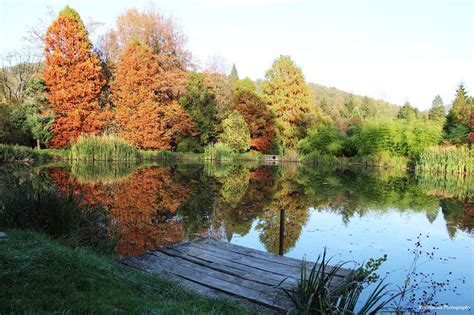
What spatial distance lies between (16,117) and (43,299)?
1857 centimetres

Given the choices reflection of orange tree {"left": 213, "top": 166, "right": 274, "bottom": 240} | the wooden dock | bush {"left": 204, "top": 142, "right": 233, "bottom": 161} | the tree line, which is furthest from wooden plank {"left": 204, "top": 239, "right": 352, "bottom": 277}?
bush {"left": 204, "top": 142, "right": 233, "bottom": 161}

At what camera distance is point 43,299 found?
83.9 inches

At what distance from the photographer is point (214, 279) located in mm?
3477

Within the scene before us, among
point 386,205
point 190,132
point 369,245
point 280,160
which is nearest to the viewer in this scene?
point 369,245

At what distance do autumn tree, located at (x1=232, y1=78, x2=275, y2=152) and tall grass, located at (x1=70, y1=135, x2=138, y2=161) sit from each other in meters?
9.61

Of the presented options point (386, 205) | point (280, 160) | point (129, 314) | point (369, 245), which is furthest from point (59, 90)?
point (129, 314)

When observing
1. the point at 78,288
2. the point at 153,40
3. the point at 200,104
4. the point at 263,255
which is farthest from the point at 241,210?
the point at 153,40

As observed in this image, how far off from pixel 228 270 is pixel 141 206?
12.9 feet

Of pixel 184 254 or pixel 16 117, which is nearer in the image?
pixel 184 254

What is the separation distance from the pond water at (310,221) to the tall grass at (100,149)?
6.91m

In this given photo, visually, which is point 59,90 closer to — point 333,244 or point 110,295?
point 333,244

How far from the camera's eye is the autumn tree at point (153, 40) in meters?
→ 23.6

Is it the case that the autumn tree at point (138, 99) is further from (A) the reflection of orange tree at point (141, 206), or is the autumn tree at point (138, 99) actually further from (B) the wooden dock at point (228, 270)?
(B) the wooden dock at point (228, 270)

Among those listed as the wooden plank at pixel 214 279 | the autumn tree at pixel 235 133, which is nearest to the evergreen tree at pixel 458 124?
the autumn tree at pixel 235 133
